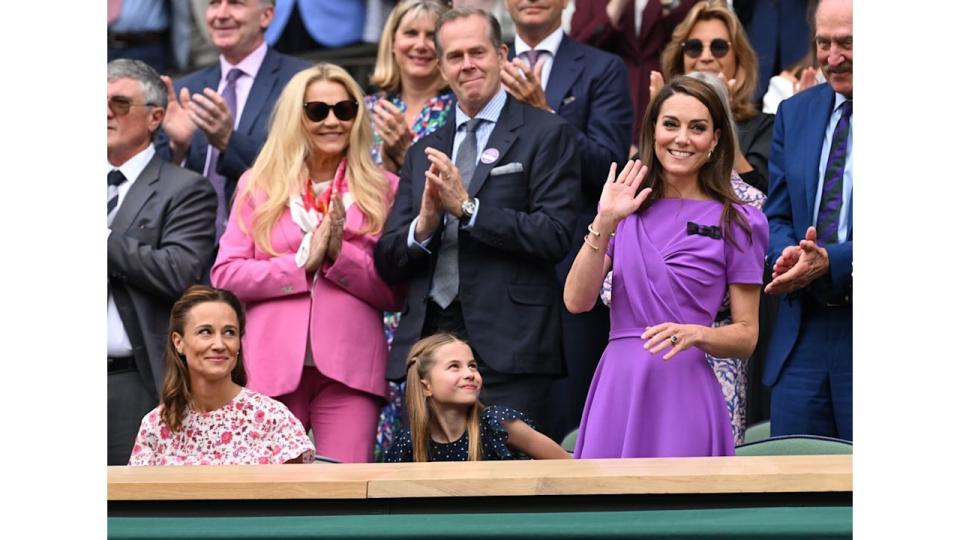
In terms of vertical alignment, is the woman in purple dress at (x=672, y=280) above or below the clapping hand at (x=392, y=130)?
below

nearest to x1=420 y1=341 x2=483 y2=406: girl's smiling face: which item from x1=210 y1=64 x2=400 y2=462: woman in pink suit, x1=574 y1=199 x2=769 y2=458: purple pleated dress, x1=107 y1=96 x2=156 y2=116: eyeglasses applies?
x1=574 y1=199 x2=769 y2=458: purple pleated dress

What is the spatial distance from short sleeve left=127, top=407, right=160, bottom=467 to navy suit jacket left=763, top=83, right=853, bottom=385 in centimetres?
180

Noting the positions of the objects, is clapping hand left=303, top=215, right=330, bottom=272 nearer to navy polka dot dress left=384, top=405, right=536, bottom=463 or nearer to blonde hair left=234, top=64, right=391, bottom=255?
blonde hair left=234, top=64, right=391, bottom=255

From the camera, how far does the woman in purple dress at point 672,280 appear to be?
4.61 m

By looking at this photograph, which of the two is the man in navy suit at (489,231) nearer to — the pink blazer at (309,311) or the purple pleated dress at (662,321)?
the pink blazer at (309,311)

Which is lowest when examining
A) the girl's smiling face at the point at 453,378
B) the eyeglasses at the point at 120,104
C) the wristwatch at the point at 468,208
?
the girl's smiling face at the point at 453,378

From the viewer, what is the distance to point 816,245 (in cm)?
488

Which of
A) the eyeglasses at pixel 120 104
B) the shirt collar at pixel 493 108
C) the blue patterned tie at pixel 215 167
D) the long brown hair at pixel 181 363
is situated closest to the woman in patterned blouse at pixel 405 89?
the shirt collar at pixel 493 108

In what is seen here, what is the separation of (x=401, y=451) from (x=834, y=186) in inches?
59.6

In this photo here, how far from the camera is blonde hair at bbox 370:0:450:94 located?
626 cm

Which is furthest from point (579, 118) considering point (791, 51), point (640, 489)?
point (640, 489)

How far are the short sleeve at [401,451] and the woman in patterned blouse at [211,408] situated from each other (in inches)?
9.0

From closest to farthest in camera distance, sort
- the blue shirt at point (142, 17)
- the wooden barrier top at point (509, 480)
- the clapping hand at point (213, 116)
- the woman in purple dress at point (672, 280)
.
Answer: the wooden barrier top at point (509, 480)
the woman in purple dress at point (672, 280)
the clapping hand at point (213, 116)
the blue shirt at point (142, 17)

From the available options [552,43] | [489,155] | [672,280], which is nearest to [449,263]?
[489,155]
